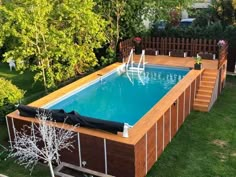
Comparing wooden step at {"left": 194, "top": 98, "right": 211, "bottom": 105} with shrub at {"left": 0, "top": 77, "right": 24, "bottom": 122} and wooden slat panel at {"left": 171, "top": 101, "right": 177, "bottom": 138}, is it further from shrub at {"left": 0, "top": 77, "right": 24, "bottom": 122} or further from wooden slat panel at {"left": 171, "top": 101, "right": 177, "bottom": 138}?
shrub at {"left": 0, "top": 77, "right": 24, "bottom": 122}

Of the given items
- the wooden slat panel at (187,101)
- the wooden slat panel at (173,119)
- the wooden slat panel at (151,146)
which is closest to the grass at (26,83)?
the wooden slat panel at (173,119)

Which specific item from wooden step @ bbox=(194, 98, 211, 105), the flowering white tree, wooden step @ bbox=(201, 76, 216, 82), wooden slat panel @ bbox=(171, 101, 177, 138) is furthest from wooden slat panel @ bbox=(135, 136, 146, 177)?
wooden step @ bbox=(201, 76, 216, 82)

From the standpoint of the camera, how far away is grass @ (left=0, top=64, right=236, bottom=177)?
9269 millimetres

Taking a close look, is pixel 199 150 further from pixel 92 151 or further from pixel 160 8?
pixel 160 8

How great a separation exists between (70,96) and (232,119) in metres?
6.58

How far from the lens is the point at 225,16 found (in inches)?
785

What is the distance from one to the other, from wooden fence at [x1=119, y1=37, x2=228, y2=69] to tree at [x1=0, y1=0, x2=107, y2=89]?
10.4 feet

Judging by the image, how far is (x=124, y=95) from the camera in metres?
14.2

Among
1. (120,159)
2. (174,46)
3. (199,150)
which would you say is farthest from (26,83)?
(199,150)

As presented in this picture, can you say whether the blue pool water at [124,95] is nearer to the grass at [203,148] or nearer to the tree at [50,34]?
the tree at [50,34]

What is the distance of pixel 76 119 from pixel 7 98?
4285 millimetres

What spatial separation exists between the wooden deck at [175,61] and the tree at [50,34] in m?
3.54

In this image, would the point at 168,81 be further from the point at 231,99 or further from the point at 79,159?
the point at 79,159

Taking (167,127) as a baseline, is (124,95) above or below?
above
